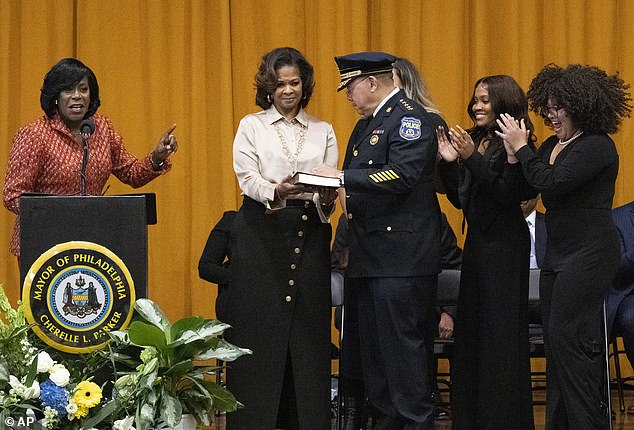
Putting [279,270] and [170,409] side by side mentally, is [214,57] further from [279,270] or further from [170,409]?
[170,409]

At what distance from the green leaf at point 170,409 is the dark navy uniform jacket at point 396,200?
1.17 m

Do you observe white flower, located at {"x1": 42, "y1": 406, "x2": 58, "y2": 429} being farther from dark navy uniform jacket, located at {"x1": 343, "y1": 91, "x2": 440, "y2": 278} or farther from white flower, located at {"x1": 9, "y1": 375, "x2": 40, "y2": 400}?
dark navy uniform jacket, located at {"x1": 343, "y1": 91, "x2": 440, "y2": 278}

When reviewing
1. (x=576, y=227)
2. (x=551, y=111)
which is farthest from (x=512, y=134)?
(x=576, y=227)

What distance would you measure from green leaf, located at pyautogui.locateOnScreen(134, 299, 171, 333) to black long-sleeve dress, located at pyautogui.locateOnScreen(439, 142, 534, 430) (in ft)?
4.85

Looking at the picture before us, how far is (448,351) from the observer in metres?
5.53

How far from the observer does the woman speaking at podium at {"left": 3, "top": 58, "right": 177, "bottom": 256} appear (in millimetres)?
4305

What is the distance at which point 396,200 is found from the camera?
4.30 metres

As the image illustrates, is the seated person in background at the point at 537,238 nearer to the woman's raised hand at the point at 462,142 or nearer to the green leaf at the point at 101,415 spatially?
the woman's raised hand at the point at 462,142

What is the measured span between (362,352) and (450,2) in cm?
326

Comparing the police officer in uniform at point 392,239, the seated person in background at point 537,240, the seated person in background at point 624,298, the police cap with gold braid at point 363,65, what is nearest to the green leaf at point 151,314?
the police officer in uniform at point 392,239

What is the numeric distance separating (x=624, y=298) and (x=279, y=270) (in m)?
1.99

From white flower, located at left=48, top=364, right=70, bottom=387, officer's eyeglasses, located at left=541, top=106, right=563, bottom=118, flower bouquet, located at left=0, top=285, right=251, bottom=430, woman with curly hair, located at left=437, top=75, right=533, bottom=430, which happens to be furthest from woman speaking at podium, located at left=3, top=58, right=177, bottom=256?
officer's eyeglasses, located at left=541, top=106, right=563, bottom=118

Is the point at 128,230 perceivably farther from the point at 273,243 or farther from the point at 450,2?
the point at 450,2

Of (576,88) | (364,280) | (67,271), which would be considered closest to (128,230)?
(67,271)
